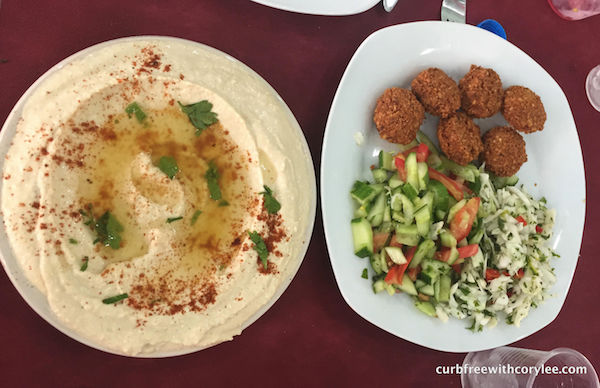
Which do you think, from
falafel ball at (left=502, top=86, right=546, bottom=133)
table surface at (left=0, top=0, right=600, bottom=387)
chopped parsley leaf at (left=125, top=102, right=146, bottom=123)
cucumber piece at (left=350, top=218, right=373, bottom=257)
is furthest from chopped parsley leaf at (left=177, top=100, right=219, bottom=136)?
falafel ball at (left=502, top=86, right=546, bottom=133)

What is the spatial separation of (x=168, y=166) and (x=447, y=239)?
4.92 feet

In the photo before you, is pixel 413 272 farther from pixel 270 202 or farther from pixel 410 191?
pixel 270 202

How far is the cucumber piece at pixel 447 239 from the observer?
2.49 metres

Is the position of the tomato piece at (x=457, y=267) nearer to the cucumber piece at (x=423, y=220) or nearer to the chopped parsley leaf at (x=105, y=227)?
the cucumber piece at (x=423, y=220)

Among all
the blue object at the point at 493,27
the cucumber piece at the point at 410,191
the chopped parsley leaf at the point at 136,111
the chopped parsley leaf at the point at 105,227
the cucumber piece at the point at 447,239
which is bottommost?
the cucumber piece at the point at 447,239

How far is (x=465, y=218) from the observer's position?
2494 millimetres

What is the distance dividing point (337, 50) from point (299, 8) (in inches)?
14.8

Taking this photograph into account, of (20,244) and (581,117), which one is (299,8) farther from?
(581,117)

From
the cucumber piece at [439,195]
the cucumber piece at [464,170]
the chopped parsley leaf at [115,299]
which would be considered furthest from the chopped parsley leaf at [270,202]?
the cucumber piece at [464,170]

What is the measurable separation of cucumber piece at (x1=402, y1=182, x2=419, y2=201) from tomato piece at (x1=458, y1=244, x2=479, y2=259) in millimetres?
387

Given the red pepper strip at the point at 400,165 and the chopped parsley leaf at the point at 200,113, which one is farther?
the red pepper strip at the point at 400,165

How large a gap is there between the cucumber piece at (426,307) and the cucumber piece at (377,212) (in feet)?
1.66

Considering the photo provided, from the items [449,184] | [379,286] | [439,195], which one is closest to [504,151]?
[449,184]

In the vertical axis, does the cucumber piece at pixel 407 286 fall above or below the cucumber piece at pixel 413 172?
below
